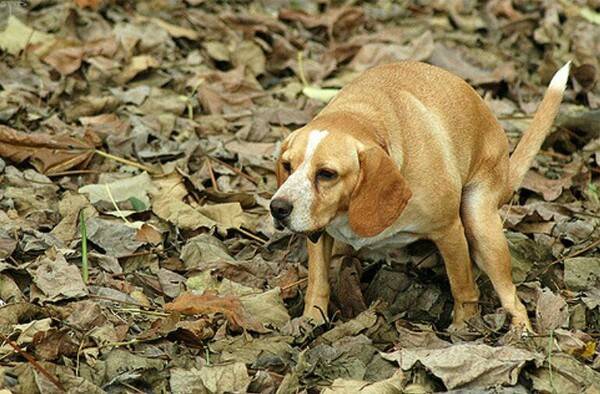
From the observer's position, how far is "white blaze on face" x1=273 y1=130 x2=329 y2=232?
4.41 m

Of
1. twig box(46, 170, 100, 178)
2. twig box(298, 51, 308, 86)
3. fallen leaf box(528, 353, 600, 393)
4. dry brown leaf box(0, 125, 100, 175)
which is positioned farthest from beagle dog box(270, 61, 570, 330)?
twig box(298, 51, 308, 86)

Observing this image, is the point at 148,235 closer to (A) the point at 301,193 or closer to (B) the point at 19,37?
(A) the point at 301,193

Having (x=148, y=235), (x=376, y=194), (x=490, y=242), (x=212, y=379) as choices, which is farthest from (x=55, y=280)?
(x=490, y=242)

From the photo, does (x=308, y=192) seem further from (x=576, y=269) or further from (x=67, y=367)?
(x=576, y=269)

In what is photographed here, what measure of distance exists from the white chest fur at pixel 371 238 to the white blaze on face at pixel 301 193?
0.88 ft

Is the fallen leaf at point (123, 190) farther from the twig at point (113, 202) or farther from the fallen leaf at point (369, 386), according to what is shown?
the fallen leaf at point (369, 386)

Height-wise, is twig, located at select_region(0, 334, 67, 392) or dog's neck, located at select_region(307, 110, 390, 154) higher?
dog's neck, located at select_region(307, 110, 390, 154)

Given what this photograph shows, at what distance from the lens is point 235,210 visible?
588 cm

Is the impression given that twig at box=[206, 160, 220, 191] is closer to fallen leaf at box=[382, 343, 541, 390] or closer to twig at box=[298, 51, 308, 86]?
twig at box=[298, 51, 308, 86]

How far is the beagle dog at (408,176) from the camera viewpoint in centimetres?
448

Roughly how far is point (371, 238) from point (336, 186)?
500 mm

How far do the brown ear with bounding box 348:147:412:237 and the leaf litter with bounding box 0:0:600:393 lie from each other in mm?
539

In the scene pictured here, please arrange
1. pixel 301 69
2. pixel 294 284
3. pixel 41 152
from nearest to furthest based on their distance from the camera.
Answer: pixel 294 284, pixel 41 152, pixel 301 69

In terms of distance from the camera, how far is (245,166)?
643 centimetres
